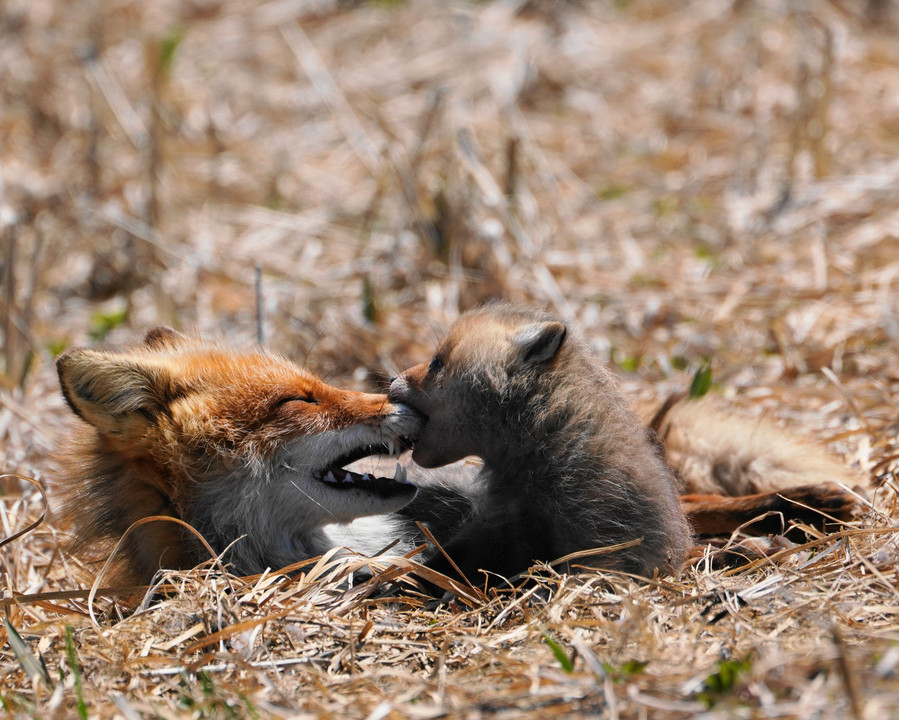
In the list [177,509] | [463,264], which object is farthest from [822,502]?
[463,264]

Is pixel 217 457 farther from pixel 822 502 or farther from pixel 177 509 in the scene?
pixel 822 502

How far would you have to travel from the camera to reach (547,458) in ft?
14.1

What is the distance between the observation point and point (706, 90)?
1212 centimetres

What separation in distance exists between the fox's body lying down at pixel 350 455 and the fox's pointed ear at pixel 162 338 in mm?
328

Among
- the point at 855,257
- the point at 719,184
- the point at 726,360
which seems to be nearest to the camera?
the point at 726,360

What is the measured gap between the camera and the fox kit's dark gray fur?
4.18m

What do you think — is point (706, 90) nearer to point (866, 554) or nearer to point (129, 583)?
point (866, 554)

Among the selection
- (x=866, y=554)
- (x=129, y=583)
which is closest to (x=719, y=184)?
(x=866, y=554)

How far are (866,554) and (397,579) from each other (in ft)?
6.47

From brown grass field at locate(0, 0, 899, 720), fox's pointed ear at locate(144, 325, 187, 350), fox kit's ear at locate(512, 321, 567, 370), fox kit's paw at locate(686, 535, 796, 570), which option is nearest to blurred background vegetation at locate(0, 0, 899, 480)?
brown grass field at locate(0, 0, 899, 720)

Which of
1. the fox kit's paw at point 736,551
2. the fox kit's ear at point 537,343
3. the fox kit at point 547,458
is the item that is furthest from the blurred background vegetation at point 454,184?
the fox kit's paw at point 736,551

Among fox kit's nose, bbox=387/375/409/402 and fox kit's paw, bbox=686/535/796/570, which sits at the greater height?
fox kit's nose, bbox=387/375/409/402

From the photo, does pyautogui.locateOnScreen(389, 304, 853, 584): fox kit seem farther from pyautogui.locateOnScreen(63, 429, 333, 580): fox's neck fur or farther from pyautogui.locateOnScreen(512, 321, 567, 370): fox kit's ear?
pyautogui.locateOnScreen(63, 429, 333, 580): fox's neck fur

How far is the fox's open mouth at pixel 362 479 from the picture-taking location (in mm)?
4359
